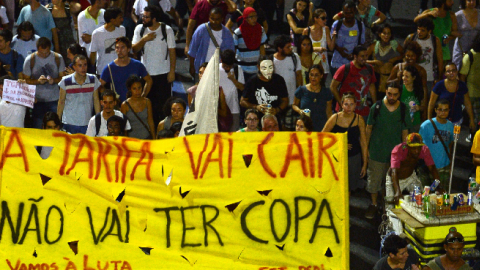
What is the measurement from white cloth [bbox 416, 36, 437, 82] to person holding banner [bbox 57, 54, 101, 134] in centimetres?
421

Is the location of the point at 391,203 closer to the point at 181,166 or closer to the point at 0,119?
the point at 181,166

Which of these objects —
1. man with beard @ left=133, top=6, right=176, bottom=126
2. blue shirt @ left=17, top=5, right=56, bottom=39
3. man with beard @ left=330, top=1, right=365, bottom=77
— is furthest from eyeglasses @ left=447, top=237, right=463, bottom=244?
blue shirt @ left=17, top=5, right=56, bottom=39

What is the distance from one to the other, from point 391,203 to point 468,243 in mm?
1066

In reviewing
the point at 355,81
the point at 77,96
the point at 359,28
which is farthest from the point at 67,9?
the point at 355,81

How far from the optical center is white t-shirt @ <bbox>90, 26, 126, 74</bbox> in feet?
38.1

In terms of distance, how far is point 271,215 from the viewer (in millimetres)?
7152

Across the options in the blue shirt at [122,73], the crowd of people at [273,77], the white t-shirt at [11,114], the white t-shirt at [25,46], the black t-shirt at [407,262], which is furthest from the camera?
the white t-shirt at [25,46]

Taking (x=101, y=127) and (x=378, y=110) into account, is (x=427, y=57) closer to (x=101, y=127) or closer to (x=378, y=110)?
(x=378, y=110)

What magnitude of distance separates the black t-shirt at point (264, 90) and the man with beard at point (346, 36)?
5.88 feet

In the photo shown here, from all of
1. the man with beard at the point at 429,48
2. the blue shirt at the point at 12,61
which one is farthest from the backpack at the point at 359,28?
the blue shirt at the point at 12,61

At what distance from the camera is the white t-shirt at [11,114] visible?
1043cm

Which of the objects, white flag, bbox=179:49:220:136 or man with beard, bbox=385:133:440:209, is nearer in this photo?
white flag, bbox=179:49:220:136

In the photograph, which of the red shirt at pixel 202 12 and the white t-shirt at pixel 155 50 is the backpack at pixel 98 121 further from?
the red shirt at pixel 202 12

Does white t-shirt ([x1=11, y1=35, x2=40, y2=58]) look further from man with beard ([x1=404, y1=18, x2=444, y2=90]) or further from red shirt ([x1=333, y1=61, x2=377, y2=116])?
man with beard ([x1=404, y1=18, x2=444, y2=90])
